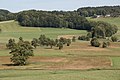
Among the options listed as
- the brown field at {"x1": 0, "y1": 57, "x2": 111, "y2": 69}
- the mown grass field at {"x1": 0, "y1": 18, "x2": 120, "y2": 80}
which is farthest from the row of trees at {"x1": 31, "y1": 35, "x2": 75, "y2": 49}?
the brown field at {"x1": 0, "y1": 57, "x2": 111, "y2": 69}

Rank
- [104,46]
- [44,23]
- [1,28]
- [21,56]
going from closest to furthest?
[21,56], [104,46], [1,28], [44,23]

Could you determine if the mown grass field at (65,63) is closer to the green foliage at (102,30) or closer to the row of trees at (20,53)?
the row of trees at (20,53)

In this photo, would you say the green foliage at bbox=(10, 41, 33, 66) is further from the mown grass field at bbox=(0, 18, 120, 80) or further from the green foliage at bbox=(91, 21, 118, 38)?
the green foliage at bbox=(91, 21, 118, 38)

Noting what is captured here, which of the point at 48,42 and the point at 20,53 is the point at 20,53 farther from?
the point at 48,42

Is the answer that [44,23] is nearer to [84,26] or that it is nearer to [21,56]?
[84,26]

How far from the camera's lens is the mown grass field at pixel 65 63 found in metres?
43.2

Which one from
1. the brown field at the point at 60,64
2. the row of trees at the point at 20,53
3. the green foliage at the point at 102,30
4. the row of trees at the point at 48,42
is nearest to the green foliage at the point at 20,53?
the row of trees at the point at 20,53

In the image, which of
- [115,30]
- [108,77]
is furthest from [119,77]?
[115,30]

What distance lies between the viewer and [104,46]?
11856 centimetres

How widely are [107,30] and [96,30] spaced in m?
9.28

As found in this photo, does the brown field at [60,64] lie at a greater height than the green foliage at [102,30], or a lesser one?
lesser

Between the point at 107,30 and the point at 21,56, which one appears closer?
the point at 21,56

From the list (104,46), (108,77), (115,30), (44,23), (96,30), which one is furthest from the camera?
(44,23)

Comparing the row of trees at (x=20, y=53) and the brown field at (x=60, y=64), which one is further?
the row of trees at (x=20, y=53)
